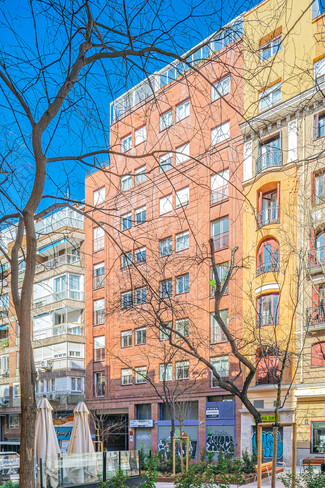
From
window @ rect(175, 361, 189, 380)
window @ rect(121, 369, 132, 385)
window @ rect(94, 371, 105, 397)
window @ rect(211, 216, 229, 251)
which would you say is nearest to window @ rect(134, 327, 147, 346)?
window @ rect(121, 369, 132, 385)

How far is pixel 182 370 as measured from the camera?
113 feet

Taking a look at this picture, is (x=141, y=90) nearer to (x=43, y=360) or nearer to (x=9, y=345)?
(x=43, y=360)

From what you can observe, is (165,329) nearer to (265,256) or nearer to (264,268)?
(264,268)

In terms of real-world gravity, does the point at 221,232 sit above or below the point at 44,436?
above

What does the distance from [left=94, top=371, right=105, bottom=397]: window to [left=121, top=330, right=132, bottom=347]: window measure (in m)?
3.28

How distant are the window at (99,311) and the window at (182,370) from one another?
27.9ft

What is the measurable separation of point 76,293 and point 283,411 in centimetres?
2107

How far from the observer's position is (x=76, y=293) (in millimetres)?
44781

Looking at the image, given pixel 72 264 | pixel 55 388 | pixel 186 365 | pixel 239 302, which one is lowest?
pixel 55 388

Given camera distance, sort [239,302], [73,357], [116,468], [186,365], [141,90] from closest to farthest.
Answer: [141,90], [116,468], [239,302], [186,365], [73,357]

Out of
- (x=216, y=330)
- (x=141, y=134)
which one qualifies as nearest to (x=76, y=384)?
(x=216, y=330)

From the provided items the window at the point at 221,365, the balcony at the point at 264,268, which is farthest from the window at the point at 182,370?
the balcony at the point at 264,268

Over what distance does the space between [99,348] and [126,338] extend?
3.20 m

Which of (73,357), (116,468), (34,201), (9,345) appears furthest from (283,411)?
(9,345)
